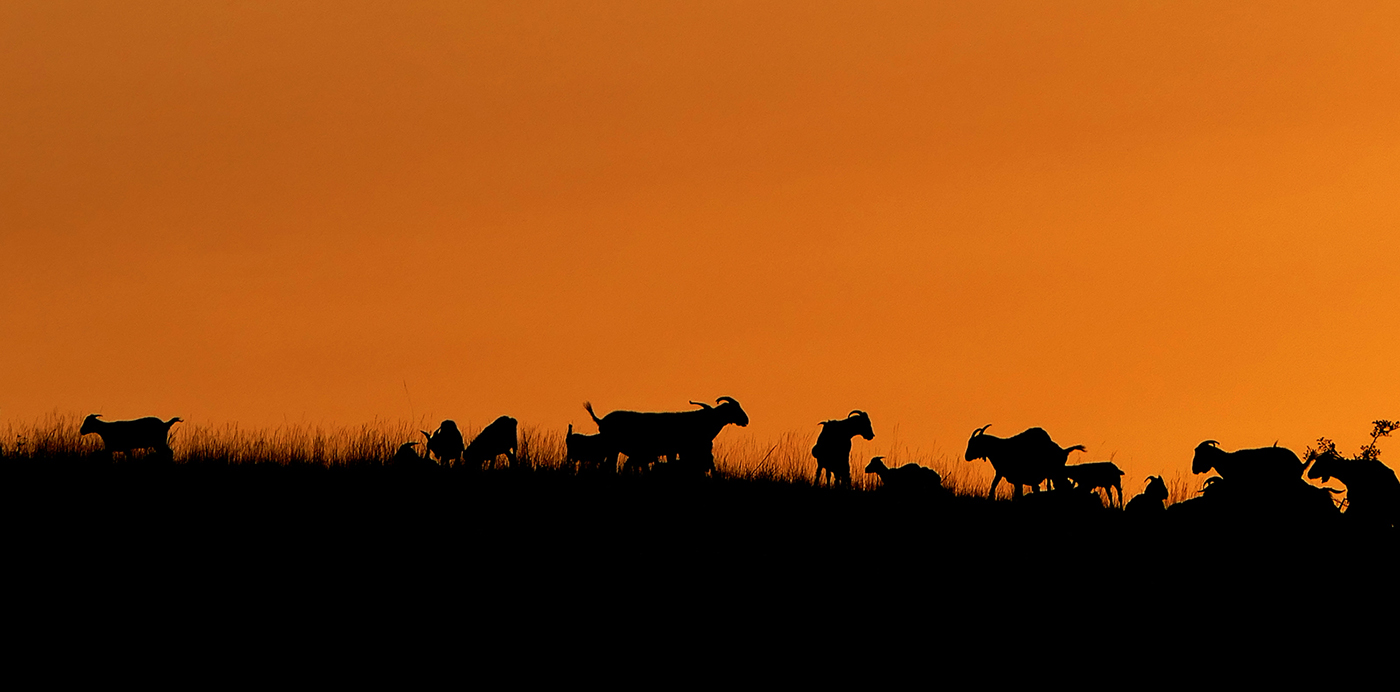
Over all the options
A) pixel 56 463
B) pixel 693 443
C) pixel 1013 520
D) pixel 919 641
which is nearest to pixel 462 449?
pixel 693 443

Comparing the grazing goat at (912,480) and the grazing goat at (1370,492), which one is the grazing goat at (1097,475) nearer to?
the grazing goat at (912,480)

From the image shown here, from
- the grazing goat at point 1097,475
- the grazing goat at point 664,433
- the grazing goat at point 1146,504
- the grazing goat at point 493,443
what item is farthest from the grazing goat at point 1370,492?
the grazing goat at point 493,443

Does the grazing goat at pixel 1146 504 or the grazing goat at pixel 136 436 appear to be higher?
the grazing goat at pixel 136 436

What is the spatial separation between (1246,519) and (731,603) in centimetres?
654

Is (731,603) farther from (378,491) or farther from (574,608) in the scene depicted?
(378,491)

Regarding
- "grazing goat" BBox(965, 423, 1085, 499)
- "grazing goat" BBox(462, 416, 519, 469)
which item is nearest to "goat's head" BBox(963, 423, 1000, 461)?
"grazing goat" BBox(965, 423, 1085, 499)

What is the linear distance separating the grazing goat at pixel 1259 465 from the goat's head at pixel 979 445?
394 cm

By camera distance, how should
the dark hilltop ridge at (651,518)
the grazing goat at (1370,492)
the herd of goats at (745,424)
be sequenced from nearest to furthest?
the dark hilltop ridge at (651,518)
the grazing goat at (1370,492)
the herd of goats at (745,424)

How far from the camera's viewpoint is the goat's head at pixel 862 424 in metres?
23.2

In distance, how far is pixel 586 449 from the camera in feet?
73.7

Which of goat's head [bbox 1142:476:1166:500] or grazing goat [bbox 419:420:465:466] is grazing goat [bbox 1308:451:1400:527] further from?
grazing goat [bbox 419:420:465:466]

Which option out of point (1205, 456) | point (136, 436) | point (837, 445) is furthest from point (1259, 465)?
point (136, 436)

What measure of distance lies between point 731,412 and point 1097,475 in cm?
582

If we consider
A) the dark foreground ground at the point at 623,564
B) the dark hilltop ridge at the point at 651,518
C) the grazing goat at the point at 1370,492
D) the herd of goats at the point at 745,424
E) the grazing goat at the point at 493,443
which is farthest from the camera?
the grazing goat at the point at 493,443
